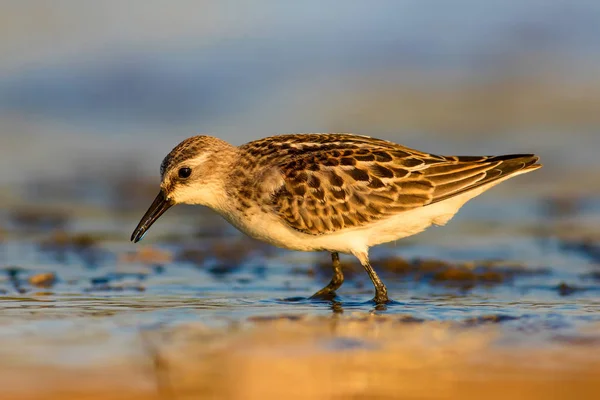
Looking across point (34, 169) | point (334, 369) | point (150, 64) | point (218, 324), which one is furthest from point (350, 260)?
point (150, 64)

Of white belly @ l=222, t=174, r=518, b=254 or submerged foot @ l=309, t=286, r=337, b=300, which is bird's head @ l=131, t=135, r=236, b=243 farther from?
submerged foot @ l=309, t=286, r=337, b=300

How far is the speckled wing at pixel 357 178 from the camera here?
369 inches

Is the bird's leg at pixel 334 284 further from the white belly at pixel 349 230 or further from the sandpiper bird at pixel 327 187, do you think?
the white belly at pixel 349 230

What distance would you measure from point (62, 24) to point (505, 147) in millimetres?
9531

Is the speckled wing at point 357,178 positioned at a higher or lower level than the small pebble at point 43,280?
higher

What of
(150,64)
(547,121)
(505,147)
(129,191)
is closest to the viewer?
(129,191)

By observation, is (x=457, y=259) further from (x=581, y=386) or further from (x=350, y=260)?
(x=581, y=386)

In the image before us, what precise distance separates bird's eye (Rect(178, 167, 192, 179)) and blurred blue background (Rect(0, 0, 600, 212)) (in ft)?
17.5

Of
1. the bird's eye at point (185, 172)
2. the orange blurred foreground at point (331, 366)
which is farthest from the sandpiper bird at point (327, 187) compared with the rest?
the orange blurred foreground at point (331, 366)

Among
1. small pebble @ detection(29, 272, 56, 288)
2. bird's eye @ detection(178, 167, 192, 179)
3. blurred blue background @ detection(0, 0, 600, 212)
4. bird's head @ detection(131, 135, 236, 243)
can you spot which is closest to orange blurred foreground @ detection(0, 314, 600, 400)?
bird's head @ detection(131, 135, 236, 243)

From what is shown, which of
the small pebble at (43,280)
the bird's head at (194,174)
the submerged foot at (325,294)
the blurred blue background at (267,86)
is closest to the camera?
the submerged foot at (325,294)

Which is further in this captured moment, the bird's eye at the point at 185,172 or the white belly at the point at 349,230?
the bird's eye at the point at 185,172

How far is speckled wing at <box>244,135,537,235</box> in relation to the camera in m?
9.37

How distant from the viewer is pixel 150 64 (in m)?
20.1
